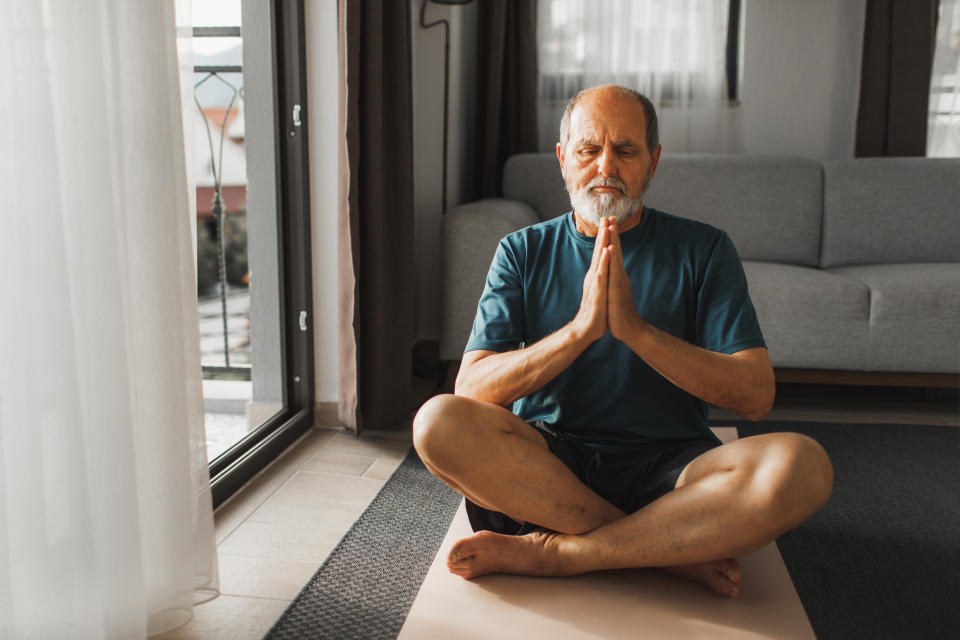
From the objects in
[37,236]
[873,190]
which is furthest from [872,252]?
[37,236]

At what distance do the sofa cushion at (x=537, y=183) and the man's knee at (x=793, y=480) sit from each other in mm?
2090

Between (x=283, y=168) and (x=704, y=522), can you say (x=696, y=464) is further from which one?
(x=283, y=168)

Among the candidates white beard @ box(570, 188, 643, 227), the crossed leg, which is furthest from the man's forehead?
the crossed leg

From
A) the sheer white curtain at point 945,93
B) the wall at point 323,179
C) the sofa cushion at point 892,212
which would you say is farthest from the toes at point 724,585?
the sheer white curtain at point 945,93

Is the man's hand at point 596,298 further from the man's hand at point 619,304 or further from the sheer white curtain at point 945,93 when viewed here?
the sheer white curtain at point 945,93

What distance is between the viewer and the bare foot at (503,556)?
132 centimetres

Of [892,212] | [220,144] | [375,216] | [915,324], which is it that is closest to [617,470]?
[375,216]

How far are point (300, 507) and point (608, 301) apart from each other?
1084mm

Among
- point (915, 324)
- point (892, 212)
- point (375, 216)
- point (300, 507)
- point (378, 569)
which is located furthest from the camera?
point (892, 212)

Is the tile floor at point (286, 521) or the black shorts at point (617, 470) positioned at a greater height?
the black shorts at point (617, 470)

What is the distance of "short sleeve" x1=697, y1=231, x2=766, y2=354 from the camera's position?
138 centimetres

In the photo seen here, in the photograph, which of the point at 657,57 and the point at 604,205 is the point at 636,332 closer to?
the point at 604,205

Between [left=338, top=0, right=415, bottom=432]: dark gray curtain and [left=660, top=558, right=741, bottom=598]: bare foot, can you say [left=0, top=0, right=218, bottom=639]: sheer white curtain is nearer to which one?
[left=660, top=558, right=741, bottom=598]: bare foot

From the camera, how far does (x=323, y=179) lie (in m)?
2.42
